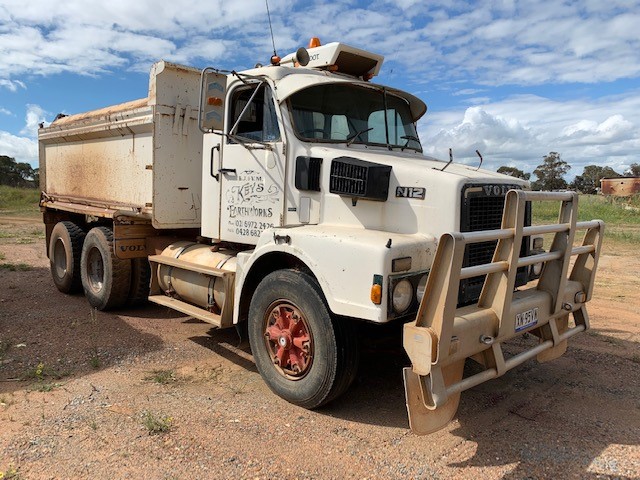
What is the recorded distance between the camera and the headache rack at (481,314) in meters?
3.09

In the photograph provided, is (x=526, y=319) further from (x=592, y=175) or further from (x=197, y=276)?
(x=592, y=175)

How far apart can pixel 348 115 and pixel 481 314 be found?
92.3 inches

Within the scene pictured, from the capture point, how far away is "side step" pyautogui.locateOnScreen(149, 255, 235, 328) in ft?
15.9

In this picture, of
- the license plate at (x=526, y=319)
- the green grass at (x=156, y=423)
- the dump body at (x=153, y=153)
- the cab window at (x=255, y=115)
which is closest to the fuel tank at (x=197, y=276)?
the dump body at (x=153, y=153)

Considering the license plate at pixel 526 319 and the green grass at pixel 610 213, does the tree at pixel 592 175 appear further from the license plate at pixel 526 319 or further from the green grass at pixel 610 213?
the license plate at pixel 526 319

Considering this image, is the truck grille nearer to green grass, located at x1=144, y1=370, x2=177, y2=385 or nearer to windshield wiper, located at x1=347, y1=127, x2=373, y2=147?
windshield wiper, located at x1=347, y1=127, x2=373, y2=147

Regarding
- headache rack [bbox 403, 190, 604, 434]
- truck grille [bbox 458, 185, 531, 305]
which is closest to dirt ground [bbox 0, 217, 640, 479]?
headache rack [bbox 403, 190, 604, 434]

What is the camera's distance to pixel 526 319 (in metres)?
3.77

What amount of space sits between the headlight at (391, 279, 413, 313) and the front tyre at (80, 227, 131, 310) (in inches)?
178

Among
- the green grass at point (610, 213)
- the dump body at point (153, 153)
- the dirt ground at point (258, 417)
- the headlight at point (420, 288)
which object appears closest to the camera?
the dirt ground at point (258, 417)

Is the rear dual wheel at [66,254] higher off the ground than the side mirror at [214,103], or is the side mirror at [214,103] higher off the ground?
the side mirror at [214,103]

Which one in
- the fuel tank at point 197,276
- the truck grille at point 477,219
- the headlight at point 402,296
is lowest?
the fuel tank at point 197,276

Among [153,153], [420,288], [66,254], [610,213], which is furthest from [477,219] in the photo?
[610,213]

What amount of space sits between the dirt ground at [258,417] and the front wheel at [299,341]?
20 cm
